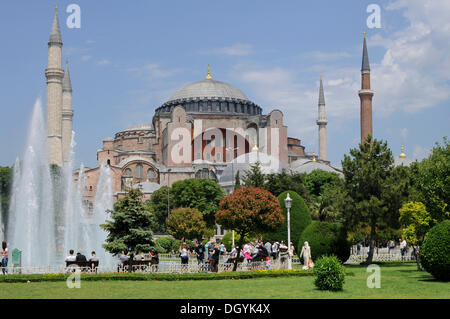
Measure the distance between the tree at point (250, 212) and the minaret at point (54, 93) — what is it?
36.6m

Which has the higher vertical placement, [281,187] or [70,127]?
[70,127]

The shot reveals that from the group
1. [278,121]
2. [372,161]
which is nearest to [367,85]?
[278,121]

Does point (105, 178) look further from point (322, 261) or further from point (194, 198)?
point (322, 261)

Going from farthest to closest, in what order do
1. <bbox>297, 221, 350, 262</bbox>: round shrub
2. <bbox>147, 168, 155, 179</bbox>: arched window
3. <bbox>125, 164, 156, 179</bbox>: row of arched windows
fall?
<bbox>147, 168, 155, 179</bbox>: arched window, <bbox>125, 164, 156, 179</bbox>: row of arched windows, <bbox>297, 221, 350, 262</bbox>: round shrub

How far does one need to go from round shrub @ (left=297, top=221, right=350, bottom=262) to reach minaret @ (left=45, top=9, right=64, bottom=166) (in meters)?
36.3

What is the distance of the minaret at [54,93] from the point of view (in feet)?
172

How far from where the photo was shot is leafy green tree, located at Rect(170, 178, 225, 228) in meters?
49.2

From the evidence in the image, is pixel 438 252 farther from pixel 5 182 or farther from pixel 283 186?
pixel 5 182

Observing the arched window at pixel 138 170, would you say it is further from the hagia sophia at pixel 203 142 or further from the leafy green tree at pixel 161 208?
the leafy green tree at pixel 161 208

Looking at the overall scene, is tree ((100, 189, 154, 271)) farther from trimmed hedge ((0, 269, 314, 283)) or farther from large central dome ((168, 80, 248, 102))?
large central dome ((168, 80, 248, 102))

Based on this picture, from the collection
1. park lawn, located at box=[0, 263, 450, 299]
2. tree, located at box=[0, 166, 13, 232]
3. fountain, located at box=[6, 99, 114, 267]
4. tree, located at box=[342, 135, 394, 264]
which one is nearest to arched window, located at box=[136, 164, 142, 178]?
tree, located at box=[0, 166, 13, 232]

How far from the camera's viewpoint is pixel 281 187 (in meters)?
36.4


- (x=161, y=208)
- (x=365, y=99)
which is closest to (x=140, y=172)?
(x=161, y=208)
